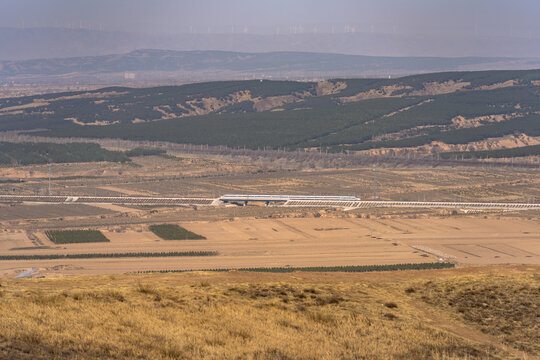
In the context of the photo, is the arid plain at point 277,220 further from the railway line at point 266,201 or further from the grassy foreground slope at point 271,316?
the grassy foreground slope at point 271,316

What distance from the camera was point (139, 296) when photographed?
87.8 feet

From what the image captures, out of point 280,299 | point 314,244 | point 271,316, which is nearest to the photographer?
point 271,316

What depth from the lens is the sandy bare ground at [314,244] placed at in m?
62.2

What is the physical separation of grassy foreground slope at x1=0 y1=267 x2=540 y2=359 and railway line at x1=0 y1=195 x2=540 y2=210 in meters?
61.9

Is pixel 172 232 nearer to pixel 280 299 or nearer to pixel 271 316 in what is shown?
pixel 280 299

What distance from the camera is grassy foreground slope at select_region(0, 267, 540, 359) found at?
827 inches

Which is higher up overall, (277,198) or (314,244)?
(277,198)

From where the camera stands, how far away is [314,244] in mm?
70750

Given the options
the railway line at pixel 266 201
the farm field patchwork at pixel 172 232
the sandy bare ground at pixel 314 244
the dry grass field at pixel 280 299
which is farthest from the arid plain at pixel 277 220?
the railway line at pixel 266 201

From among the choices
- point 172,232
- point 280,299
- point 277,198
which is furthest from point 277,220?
point 280,299

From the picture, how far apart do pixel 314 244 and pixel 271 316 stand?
46.1m

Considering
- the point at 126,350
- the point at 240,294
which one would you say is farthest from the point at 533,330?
the point at 126,350

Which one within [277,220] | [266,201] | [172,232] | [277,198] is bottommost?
[172,232]

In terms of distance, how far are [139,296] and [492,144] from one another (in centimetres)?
15204
